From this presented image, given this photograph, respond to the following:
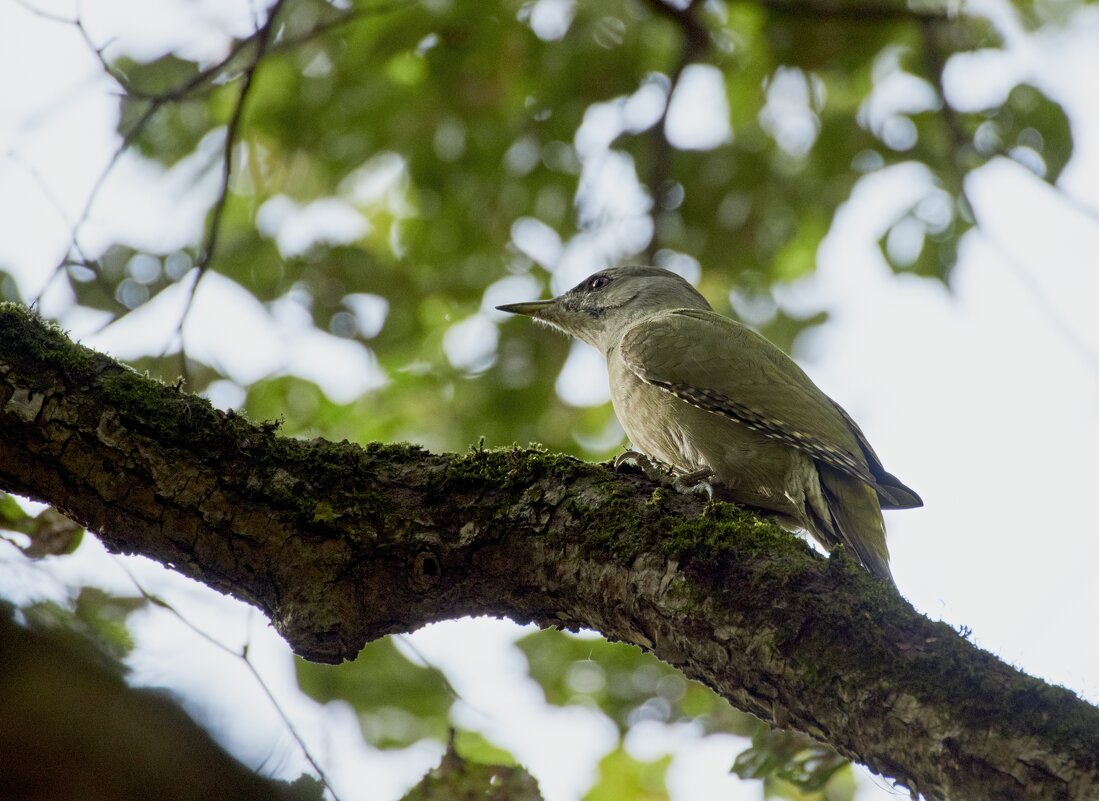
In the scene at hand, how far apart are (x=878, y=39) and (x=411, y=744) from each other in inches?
187

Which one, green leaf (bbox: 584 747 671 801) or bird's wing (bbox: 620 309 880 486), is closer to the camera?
bird's wing (bbox: 620 309 880 486)

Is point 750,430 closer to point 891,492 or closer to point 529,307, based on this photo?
point 891,492

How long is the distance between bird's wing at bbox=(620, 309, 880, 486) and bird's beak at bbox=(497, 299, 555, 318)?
3.98ft

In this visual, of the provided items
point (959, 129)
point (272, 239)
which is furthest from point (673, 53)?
point (272, 239)

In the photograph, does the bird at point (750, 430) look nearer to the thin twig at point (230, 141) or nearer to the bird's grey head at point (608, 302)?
the bird's grey head at point (608, 302)

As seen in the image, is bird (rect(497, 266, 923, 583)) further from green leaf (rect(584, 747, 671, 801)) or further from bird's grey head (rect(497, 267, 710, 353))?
green leaf (rect(584, 747, 671, 801))

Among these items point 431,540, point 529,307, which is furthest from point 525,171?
point 431,540

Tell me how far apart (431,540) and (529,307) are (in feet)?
12.3

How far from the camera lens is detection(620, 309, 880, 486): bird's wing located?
14.7 ft

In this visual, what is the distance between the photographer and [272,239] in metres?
6.90

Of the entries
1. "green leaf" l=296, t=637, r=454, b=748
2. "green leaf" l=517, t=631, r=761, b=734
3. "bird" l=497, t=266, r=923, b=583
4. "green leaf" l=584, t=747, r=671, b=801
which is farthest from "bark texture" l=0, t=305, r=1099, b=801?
"green leaf" l=584, t=747, r=671, b=801

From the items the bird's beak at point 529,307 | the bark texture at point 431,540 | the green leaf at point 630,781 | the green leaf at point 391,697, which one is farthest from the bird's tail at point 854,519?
the bird's beak at point 529,307

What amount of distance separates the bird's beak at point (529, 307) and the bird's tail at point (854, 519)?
2497 millimetres

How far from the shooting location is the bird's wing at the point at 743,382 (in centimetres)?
449
